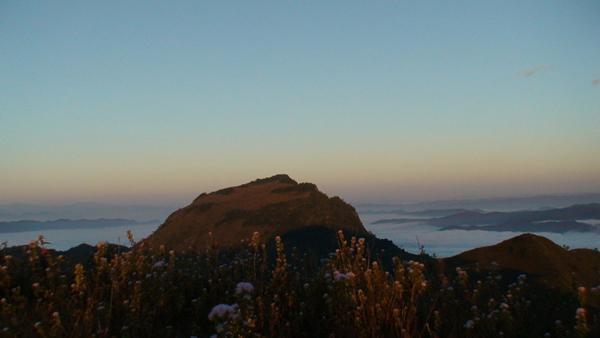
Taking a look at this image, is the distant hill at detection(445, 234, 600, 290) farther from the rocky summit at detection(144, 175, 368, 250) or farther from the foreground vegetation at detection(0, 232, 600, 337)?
the foreground vegetation at detection(0, 232, 600, 337)

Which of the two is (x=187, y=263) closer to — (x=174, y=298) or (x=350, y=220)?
(x=174, y=298)

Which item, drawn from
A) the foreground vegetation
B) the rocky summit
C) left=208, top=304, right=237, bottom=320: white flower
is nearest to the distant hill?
the rocky summit

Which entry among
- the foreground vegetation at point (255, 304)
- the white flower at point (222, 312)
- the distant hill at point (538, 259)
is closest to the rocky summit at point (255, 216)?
the distant hill at point (538, 259)

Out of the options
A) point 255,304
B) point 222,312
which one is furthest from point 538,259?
point 222,312

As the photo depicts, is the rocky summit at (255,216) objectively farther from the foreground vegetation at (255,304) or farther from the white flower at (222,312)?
the white flower at (222,312)

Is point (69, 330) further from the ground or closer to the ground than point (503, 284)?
further from the ground

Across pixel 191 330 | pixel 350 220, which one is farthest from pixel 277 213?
pixel 191 330

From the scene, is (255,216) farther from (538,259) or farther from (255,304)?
(255,304)

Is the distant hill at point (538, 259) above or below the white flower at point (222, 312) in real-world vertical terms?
below
